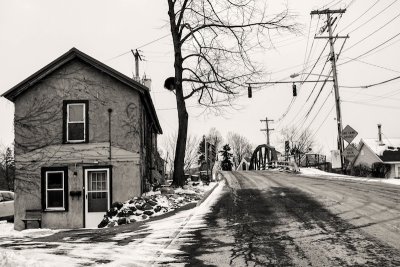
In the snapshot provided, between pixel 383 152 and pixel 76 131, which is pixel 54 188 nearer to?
pixel 76 131

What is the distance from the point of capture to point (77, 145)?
68.6ft

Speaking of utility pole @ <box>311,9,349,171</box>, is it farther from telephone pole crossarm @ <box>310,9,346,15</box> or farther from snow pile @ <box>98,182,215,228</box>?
snow pile @ <box>98,182,215,228</box>

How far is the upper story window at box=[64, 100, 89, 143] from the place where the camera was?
68.9 feet

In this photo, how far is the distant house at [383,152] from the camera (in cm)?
5338

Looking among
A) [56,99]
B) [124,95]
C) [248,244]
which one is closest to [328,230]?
[248,244]

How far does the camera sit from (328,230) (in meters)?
10.7

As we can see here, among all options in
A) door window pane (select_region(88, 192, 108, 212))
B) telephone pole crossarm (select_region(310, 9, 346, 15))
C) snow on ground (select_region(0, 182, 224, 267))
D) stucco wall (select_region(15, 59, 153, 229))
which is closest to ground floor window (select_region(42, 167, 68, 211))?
stucco wall (select_region(15, 59, 153, 229))

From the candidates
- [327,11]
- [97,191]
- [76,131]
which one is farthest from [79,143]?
[327,11]

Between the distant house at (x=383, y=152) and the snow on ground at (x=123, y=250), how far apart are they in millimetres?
43285

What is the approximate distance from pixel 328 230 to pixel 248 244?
2.18 m

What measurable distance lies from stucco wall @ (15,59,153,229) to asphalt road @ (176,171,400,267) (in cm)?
562

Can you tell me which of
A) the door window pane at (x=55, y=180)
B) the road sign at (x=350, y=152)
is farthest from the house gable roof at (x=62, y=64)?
the road sign at (x=350, y=152)

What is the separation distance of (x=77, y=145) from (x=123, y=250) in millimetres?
11878

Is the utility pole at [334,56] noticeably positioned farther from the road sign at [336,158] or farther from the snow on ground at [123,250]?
the snow on ground at [123,250]
